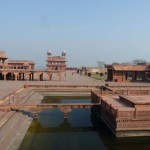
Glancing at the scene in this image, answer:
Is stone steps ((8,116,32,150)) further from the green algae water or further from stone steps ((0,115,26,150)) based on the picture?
the green algae water

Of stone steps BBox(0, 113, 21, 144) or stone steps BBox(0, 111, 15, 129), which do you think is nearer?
stone steps BBox(0, 113, 21, 144)

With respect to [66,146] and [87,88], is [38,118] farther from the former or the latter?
[87,88]

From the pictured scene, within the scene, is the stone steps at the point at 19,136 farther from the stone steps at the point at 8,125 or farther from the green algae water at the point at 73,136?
the stone steps at the point at 8,125

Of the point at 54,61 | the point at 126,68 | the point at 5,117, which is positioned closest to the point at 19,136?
the point at 5,117

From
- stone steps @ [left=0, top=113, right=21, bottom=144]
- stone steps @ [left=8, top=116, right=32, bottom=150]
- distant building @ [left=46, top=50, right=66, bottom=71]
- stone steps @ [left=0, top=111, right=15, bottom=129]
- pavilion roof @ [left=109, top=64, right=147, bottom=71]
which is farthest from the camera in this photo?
distant building @ [left=46, top=50, right=66, bottom=71]

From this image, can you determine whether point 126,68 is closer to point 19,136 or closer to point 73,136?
point 73,136

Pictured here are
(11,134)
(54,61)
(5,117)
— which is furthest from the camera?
(54,61)

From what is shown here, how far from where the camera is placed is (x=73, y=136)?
19391mm

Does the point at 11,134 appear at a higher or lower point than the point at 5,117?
lower

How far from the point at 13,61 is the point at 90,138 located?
82.1m

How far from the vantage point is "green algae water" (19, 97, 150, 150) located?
16984 mm

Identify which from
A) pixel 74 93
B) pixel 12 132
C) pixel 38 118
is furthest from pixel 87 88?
pixel 12 132

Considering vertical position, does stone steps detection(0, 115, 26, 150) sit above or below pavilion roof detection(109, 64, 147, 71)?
below

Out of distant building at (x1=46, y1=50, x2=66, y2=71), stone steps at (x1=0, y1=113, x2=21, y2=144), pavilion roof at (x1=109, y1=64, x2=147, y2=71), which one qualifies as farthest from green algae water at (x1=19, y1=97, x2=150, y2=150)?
distant building at (x1=46, y1=50, x2=66, y2=71)
